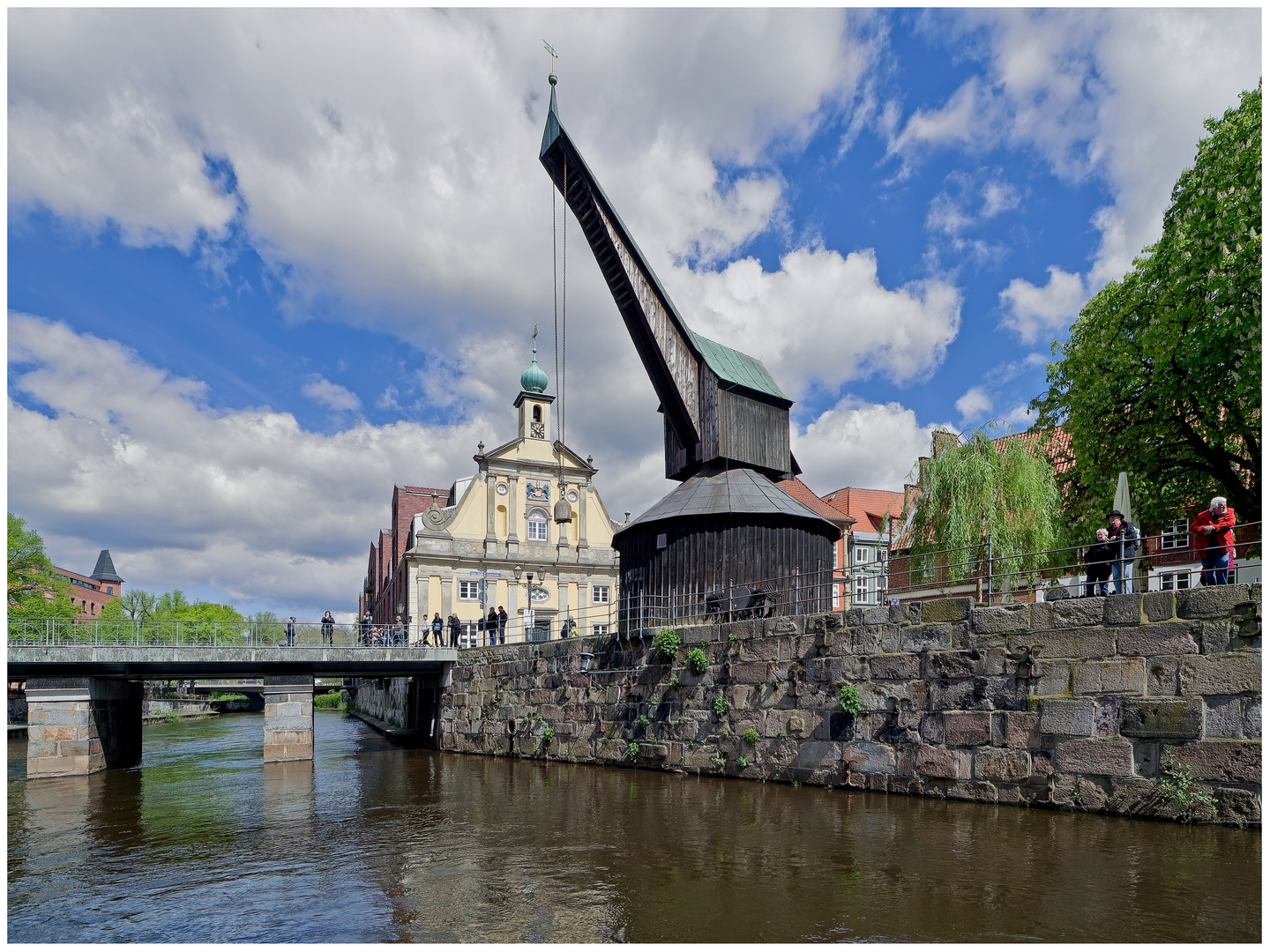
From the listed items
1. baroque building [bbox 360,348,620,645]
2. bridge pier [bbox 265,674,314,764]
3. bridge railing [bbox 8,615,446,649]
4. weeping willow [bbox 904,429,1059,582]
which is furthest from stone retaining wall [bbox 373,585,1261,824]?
baroque building [bbox 360,348,620,645]

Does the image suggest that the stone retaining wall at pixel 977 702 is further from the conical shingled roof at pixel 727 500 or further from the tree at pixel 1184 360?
the tree at pixel 1184 360

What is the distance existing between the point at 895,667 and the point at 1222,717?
4.21 m

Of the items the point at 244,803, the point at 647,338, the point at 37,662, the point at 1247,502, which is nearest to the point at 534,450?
the point at 647,338

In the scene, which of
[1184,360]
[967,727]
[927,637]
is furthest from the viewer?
[1184,360]

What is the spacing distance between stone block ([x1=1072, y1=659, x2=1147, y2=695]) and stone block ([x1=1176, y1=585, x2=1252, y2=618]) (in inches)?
23.9

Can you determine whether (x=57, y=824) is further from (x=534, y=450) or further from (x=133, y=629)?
(x=534, y=450)

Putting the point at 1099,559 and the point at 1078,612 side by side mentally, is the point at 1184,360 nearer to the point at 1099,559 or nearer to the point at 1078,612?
the point at 1099,559

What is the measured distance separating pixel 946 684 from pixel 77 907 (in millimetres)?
10459

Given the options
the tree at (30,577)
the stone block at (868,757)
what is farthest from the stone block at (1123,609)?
the tree at (30,577)

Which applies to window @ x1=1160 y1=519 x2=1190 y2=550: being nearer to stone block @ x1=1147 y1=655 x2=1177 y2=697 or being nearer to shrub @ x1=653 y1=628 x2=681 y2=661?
stone block @ x1=1147 y1=655 x2=1177 y2=697

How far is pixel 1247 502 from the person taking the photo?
16109mm

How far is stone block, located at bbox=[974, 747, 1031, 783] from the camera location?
429 inches

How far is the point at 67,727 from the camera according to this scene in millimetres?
20203

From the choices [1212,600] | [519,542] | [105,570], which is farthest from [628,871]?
[105,570]
